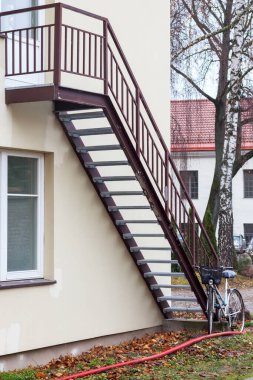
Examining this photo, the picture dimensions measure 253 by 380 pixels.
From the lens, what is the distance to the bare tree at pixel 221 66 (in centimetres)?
2406

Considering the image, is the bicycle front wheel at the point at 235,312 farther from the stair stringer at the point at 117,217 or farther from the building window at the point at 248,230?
the building window at the point at 248,230

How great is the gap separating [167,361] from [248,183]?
1455 inches

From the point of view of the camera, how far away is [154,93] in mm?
15180

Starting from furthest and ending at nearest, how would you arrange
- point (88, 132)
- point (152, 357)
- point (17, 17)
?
point (88, 132), point (17, 17), point (152, 357)

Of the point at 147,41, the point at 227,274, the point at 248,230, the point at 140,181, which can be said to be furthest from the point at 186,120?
the point at 140,181

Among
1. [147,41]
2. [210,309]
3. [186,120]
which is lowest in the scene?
[210,309]

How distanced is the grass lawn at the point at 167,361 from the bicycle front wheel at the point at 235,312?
1.01ft

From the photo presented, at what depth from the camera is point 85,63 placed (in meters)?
12.9

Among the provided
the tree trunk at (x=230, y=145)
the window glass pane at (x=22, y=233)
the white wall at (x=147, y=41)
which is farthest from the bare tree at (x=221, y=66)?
the window glass pane at (x=22, y=233)

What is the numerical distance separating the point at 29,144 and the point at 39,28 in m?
1.57

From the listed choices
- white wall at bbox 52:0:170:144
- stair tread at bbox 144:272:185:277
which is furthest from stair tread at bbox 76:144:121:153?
stair tread at bbox 144:272:185:277

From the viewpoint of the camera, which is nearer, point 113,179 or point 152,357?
point 152,357

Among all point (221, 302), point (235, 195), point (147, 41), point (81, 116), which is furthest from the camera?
point (235, 195)

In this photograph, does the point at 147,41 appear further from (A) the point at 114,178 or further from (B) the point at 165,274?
(B) the point at 165,274
